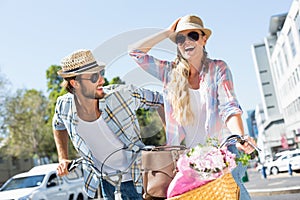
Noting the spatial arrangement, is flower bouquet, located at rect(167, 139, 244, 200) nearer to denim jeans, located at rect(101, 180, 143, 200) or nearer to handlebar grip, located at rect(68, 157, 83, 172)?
denim jeans, located at rect(101, 180, 143, 200)

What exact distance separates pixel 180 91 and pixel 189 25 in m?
0.34

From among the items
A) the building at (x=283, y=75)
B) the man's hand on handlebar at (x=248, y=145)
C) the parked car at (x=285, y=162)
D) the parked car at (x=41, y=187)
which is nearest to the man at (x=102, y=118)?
the man's hand on handlebar at (x=248, y=145)

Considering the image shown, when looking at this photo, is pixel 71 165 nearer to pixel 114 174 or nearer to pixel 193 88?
pixel 114 174

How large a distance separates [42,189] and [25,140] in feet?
69.2

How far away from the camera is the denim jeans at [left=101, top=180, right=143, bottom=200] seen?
2273mm

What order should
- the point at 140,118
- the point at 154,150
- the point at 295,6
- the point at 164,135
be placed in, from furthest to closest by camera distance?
the point at 295,6
the point at 140,118
the point at 164,135
the point at 154,150

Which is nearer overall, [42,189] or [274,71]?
[42,189]

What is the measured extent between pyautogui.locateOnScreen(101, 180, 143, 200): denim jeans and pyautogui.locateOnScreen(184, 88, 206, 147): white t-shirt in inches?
17.3

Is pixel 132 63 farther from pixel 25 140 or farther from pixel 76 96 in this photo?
pixel 25 140

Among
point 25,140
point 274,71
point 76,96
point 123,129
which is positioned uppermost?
point 274,71

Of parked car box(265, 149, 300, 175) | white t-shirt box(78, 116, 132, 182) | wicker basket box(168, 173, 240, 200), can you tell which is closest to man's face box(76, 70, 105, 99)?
white t-shirt box(78, 116, 132, 182)

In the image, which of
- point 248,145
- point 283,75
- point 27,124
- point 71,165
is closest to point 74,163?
point 71,165

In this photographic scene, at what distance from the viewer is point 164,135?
88.4 inches

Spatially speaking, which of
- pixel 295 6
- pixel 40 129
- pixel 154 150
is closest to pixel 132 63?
pixel 154 150
